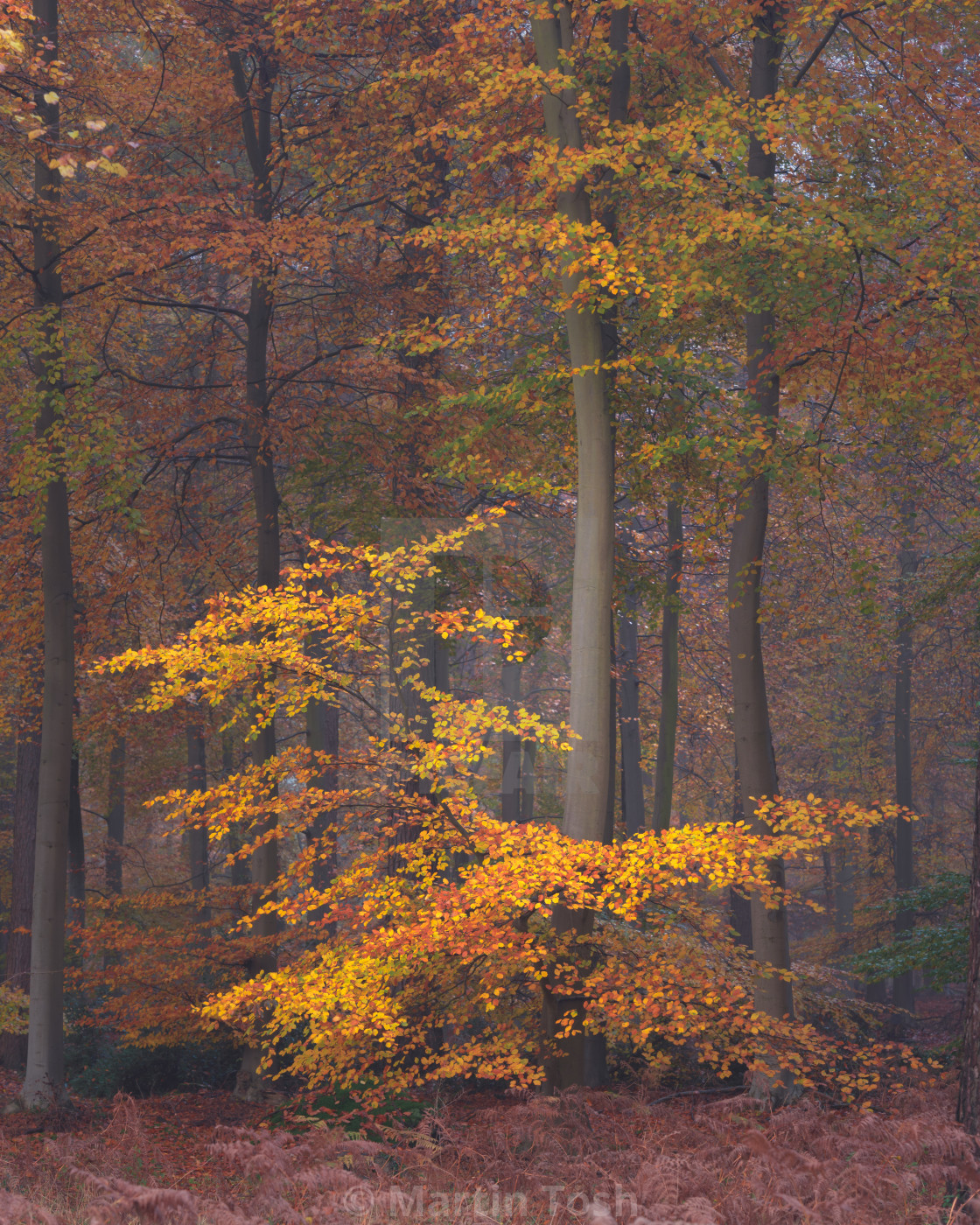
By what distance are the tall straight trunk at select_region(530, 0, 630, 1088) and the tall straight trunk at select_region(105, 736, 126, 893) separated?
12.2 metres

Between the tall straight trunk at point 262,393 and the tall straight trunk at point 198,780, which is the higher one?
the tall straight trunk at point 262,393

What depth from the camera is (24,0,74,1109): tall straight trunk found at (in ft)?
34.1

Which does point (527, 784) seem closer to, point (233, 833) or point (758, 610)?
point (233, 833)

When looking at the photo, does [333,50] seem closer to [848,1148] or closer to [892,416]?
Result: [892,416]

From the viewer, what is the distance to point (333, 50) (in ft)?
43.6

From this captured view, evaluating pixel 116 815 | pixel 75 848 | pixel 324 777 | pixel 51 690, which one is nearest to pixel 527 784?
pixel 324 777

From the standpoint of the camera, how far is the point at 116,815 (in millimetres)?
21688

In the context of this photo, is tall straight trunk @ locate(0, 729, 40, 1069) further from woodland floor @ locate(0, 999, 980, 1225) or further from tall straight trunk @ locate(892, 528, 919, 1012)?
tall straight trunk @ locate(892, 528, 919, 1012)

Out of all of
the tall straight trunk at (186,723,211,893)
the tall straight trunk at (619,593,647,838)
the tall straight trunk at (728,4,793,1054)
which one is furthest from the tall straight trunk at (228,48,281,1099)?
the tall straight trunk at (619,593,647,838)

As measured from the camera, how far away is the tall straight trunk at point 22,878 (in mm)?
13992

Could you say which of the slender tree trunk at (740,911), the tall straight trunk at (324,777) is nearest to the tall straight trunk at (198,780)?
the tall straight trunk at (324,777)

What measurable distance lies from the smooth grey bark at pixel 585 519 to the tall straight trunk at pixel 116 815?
40.0 ft

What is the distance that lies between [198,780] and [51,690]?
9394 mm

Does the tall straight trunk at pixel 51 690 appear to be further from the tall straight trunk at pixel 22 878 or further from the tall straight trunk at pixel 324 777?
the tall straight trunk at pixel 22 878
